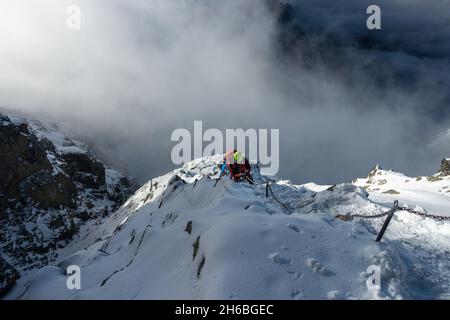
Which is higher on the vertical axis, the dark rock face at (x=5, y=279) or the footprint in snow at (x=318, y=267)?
the footprint in snow at (x=318, y=267)

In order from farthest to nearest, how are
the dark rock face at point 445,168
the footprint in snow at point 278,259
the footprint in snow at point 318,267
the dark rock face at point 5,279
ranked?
the dark rock face at point 5,279 → the dark rock face at point 445,168 → the footprint in snow at point 278,259 → the footprint in snow at point 318,267

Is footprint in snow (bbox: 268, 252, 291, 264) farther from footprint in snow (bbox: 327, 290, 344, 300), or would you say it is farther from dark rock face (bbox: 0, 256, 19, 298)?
dark rock face (bbox: 0, 256, 19, 298)

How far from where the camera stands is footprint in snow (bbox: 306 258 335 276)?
9109mm

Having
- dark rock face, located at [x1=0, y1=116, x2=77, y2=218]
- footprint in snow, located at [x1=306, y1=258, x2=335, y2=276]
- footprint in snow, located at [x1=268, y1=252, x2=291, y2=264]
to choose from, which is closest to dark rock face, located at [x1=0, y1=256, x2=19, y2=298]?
footprint in snow, located at [x1=268, y1=252, x2=291, y2=264]

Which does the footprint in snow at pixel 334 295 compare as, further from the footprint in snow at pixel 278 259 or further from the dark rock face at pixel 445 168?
the dark rock face at pixel 445 168

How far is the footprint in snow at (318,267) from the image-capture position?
911 centimetres

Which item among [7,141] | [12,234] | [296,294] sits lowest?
[12,234]

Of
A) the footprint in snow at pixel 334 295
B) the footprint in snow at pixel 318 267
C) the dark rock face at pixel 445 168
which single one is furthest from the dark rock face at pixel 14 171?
the footprint in snow at pixel 334 295

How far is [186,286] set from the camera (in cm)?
995

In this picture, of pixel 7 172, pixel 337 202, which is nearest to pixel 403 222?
pixel 337 202

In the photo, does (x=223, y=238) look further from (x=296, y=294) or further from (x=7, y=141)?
(x=7, y=141)

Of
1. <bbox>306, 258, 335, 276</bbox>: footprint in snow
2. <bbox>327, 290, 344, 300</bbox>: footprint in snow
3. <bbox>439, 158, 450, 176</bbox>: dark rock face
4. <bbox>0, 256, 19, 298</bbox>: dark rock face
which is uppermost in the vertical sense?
<bbox>306, 258, 335, 276</bbox>: footprint in snow

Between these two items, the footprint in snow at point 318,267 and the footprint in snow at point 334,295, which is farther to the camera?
the footprint in snow at point 318,267

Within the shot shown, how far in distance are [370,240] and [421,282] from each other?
1760mm
